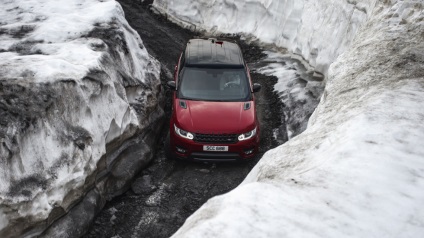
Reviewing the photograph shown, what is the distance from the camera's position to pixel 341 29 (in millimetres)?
11695

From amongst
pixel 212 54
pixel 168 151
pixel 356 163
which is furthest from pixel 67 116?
pixel 356 163

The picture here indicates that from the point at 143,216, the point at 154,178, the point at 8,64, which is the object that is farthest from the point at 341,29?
the point at 8,64

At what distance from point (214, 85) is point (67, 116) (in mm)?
3591

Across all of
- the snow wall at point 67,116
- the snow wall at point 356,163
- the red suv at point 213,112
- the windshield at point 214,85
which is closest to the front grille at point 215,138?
the red suv at point 213,112

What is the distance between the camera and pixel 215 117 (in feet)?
28.3

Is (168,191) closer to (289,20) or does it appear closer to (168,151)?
(168,151)

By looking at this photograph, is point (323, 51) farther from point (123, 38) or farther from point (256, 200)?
point (256, 200)

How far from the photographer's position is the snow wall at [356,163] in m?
4.04

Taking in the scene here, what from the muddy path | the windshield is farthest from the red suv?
the muddy path

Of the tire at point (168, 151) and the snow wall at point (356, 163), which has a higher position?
the snow wall at point (356, 163)

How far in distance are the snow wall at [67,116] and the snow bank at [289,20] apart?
16.9ft

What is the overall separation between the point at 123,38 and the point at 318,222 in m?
7.21

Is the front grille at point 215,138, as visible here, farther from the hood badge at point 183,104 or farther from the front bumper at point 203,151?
the hood badge at point 183,104

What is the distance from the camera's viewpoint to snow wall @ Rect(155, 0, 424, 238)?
159 inches
